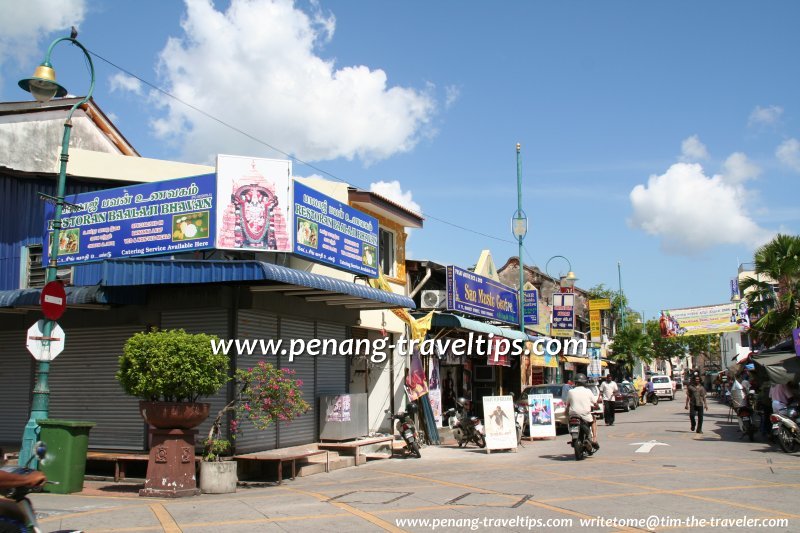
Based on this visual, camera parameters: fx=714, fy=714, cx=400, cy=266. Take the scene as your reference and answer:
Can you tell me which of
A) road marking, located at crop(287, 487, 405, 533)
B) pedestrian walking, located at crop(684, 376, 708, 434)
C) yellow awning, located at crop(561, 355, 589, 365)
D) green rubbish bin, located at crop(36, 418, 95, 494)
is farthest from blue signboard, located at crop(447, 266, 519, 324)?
green rubbish bin, located at crop(36, 418, 95, 494)

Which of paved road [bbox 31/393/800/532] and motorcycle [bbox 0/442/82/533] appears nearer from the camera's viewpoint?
motorcycle [bbox 0/442/82/533]

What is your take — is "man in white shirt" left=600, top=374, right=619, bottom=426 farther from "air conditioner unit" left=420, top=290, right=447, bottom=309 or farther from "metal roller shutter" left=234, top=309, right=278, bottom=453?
"metal roller shutter" left=234, top=309, right=278, bottom=453

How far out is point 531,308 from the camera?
3306 cm

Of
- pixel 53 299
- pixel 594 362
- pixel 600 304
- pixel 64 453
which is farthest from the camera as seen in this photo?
pixel 594 362

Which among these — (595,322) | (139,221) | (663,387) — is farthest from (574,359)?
(139,221)

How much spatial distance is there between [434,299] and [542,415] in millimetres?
4930

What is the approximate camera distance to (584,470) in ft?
44.2

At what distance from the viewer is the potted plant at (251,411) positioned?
1179 centimetres

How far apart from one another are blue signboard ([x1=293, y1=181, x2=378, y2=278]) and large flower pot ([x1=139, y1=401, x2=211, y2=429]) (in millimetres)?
4176

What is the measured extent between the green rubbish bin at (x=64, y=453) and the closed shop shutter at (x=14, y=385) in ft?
16.9

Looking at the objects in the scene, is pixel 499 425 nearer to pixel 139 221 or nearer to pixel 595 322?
pixel 139 221

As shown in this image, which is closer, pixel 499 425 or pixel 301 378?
pixel 301 378

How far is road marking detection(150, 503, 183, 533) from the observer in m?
8.60

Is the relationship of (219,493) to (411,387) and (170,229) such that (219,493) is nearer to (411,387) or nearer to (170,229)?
(170,229)
